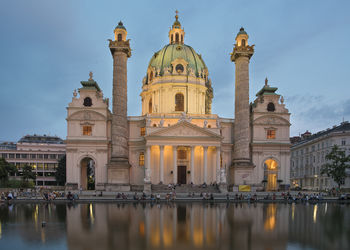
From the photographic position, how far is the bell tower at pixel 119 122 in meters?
55.9

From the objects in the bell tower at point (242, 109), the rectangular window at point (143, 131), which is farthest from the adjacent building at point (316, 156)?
the rectangular window at point (143, 131)

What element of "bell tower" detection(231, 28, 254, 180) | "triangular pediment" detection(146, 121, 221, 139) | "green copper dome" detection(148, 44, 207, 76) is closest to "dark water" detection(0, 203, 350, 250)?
"triangular pediment" detection(146, 121, 221, 139)

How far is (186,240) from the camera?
16484 mm

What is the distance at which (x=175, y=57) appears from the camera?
70688 millimetres

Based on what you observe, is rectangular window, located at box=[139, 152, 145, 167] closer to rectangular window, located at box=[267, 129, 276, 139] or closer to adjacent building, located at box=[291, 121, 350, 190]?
rectangular window, located at box=[267, 129, 276, 139]

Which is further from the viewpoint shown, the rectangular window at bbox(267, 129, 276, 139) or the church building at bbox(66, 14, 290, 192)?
the rectangular window at bbox(267, 129, 276, 139)

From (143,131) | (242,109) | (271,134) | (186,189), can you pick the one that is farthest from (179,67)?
(186,189)

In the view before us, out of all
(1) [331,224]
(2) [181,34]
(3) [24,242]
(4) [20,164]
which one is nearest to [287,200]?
(1) [331,224]

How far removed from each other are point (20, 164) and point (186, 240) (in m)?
93.2

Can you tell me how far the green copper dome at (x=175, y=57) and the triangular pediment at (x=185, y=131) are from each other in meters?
16.1

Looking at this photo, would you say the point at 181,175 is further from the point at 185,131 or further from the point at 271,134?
the point at 271,134

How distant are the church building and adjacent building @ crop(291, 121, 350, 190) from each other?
1632 centimetres

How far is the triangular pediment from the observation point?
2282 inches

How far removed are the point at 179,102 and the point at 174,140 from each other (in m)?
12.7
